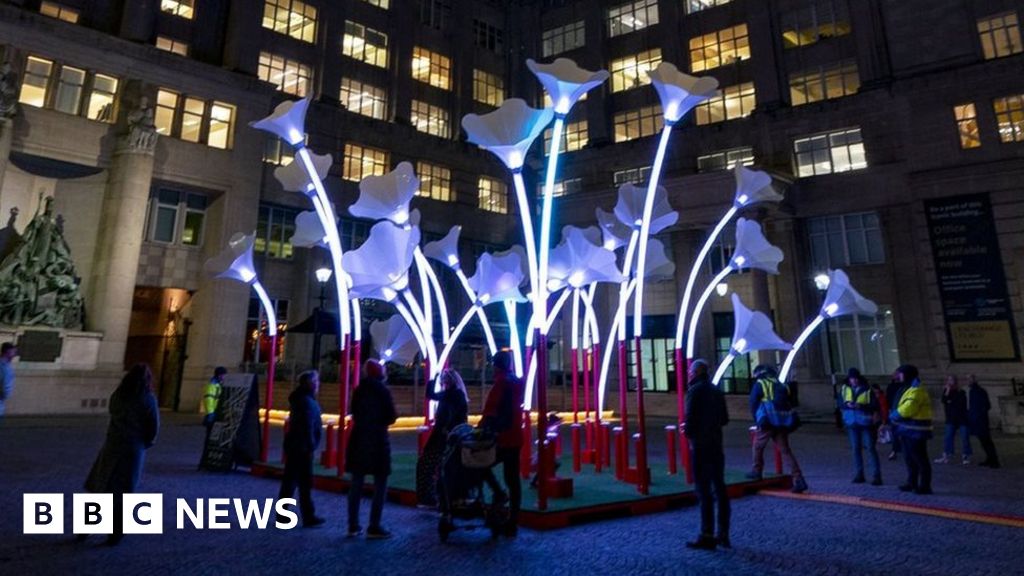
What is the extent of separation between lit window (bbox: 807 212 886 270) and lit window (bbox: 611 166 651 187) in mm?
10670

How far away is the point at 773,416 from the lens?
10258 millimetres

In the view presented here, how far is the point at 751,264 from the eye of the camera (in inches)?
526

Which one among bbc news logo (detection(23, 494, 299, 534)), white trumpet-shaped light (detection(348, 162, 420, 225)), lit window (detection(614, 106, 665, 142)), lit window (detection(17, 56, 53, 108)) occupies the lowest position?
bbc news logo (detection(23, 494, 299, 534))

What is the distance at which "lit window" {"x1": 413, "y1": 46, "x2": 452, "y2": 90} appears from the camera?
40969mm

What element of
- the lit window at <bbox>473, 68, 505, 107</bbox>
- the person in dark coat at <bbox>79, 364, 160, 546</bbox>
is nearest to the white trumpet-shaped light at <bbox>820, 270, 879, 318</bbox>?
the person in dark coat at <bbox>79, 364, 160, 546</bbox>

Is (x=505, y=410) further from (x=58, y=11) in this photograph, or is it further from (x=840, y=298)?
(x=58, y=11)

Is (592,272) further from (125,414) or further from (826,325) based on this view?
(826,325)

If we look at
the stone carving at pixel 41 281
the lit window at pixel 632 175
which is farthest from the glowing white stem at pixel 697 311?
the lit window at pixel 632 175

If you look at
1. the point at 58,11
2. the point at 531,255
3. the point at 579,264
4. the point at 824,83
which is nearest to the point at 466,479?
the point at 531,255

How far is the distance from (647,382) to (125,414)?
32505mm

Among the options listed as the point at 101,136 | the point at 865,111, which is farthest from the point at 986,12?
the point at 101,136

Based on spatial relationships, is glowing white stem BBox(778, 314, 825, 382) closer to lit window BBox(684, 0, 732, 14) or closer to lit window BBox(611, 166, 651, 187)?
lit window BBox(611, 166, 651, 187)

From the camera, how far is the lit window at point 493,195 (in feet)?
139

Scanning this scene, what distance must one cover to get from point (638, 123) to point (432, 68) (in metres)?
15.1
